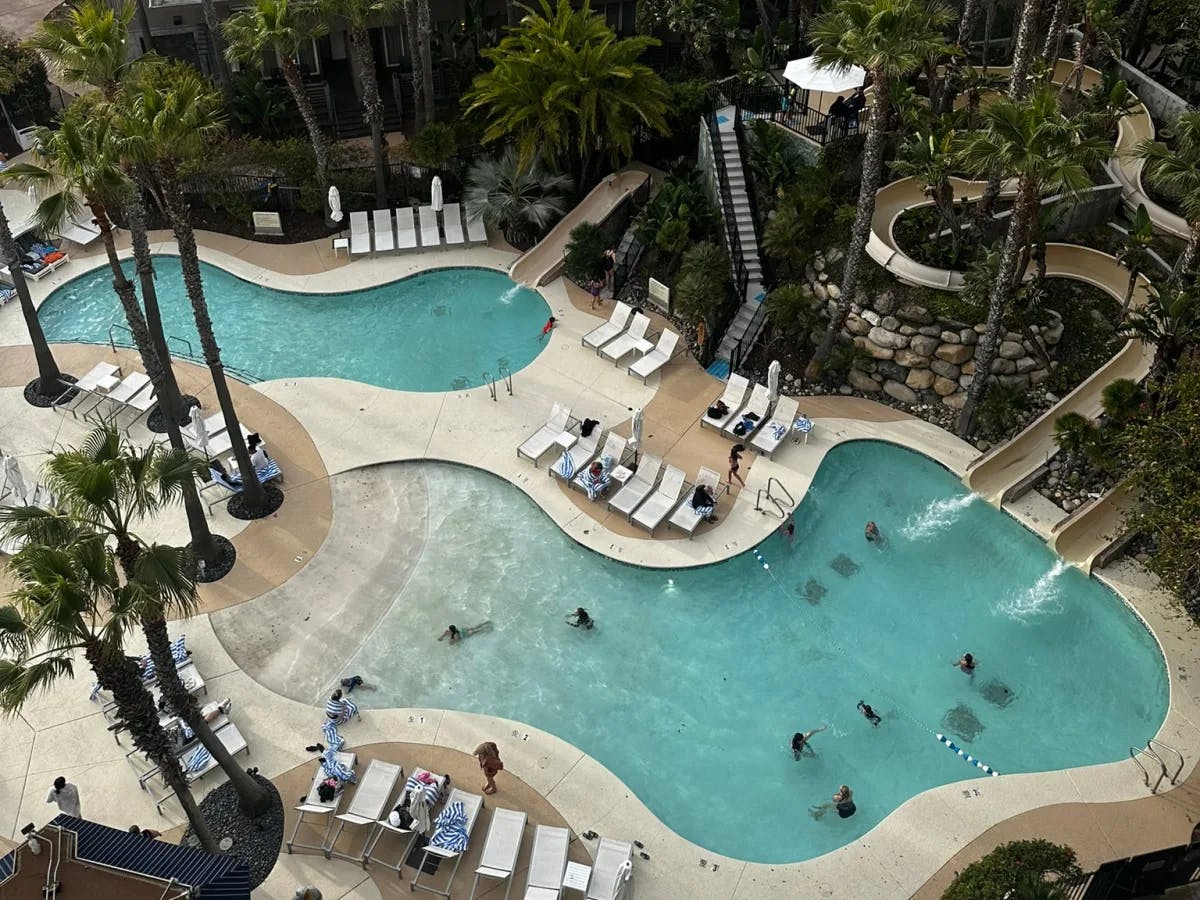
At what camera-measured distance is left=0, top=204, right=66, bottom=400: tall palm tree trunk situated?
2734 cm

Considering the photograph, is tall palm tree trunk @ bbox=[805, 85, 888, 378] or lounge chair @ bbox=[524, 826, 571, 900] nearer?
lounge chair @ bbox=[524, 826, 571, 900]

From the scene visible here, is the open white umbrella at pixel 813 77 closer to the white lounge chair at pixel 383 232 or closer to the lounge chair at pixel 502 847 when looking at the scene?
the white lounge chair at pixel 383 232

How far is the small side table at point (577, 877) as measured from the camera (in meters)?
19.3

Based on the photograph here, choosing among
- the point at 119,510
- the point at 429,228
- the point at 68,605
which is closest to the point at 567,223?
the point at 429,228

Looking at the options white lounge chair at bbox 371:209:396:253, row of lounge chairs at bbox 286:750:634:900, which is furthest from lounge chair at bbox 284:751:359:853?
white lounge chair at bbox 371:209:396:253

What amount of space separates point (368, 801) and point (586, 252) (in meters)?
18.8

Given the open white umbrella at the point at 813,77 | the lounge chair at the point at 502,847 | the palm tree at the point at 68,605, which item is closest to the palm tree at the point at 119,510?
the palm tree at the point at 68,605

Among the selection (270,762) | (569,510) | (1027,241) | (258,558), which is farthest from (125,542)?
(1027,241)

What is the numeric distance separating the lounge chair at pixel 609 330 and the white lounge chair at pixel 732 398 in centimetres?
392

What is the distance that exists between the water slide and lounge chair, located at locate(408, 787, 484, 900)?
60.0ft

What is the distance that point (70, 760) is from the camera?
70.4 ft

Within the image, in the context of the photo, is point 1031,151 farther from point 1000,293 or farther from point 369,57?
point 369,57

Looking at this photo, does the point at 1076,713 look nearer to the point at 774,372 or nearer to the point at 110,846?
the point at 774,372

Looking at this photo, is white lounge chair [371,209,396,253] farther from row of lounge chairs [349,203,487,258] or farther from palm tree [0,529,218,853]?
palm tree [0,529,218,853]
